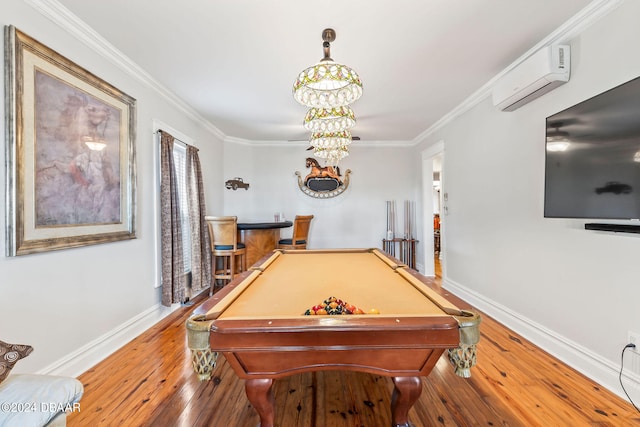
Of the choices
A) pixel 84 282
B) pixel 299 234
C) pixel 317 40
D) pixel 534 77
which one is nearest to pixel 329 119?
pixel 317 40

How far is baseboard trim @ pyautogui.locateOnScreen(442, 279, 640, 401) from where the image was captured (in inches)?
70.4

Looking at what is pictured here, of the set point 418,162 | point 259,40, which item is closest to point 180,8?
point 259,40

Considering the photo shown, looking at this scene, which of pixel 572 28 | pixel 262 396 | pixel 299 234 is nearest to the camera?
pixel 262 396

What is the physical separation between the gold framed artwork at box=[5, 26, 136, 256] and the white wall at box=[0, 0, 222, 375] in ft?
0.25

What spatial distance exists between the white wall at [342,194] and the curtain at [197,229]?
1409 millimetres

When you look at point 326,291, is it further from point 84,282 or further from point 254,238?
point 254,238

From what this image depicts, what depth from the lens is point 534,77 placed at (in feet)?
7.17

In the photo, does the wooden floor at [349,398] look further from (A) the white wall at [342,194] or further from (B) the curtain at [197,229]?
(A) the white wall at [342,194]

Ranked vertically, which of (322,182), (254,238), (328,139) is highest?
(328,139)

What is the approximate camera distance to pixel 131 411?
5.40ft

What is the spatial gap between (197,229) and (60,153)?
1878 mm

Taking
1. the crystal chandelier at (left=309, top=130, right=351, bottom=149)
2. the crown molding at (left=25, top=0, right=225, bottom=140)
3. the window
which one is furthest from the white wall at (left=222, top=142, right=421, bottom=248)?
the crystal chandelier at (left=309, top=130, right=351, bottom=149)

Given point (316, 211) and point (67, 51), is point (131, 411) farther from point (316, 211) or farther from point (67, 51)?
point (316, 211)

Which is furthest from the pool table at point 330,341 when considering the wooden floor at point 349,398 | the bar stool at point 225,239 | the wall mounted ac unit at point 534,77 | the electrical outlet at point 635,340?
the bar stool at point 225,239
